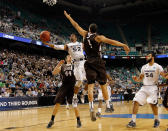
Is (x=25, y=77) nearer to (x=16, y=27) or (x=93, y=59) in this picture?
(x=16, y=27)

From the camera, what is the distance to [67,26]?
33.3m

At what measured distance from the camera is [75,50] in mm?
6219

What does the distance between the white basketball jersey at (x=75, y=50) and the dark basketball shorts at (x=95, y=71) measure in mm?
869

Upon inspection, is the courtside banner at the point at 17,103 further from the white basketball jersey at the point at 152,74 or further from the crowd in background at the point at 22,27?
the white basketball jersey at the point at 152,74

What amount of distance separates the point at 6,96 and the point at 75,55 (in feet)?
30.0

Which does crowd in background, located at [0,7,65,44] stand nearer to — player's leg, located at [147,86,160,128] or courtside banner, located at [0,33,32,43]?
courtside banner, located at [0,33,32,43]

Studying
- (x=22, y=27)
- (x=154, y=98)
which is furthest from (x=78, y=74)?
(x=22, y=27)

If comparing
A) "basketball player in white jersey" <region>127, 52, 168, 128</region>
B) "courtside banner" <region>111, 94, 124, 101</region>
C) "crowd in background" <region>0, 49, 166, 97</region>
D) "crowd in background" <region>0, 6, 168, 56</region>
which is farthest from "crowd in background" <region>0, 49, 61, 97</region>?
"basketball player in white jersey" <region>127, 52, 168, 128</region>

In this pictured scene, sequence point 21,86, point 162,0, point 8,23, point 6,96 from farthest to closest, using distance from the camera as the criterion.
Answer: point 162,0 < point 8,23 < point 21,86 < point 6,96

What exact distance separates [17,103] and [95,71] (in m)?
9.82

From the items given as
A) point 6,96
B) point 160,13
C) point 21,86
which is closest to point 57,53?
point 21,86

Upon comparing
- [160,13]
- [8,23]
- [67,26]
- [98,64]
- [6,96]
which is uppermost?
[160,13]

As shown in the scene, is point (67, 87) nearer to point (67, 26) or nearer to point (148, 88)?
point (148, 88)

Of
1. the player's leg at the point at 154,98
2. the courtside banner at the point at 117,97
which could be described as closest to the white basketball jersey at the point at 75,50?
the player's leg at the point at 154,98
